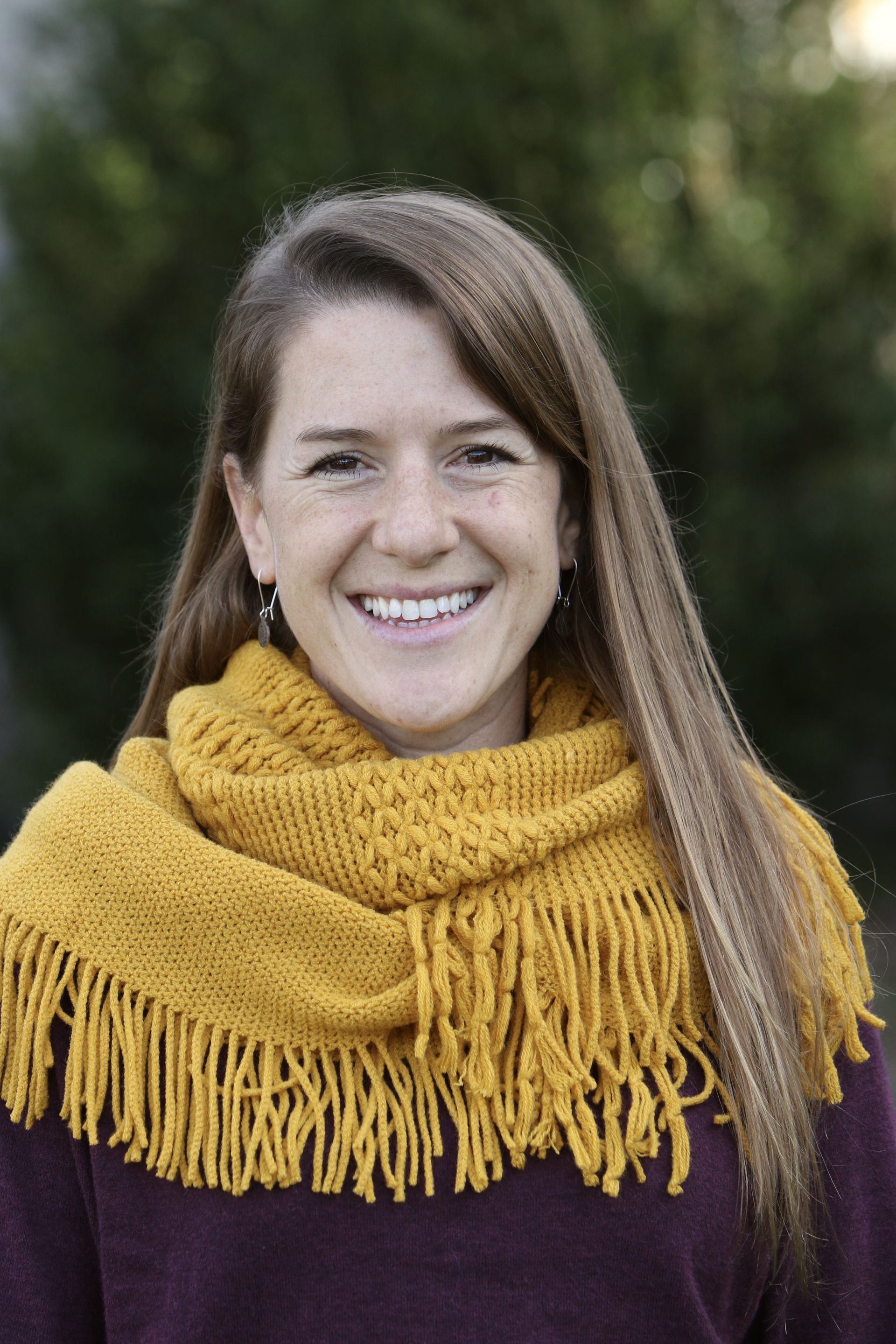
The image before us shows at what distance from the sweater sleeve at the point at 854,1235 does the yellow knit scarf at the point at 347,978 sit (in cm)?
6

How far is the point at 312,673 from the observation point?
1778 mm

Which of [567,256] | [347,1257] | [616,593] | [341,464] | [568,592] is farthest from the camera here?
[567,256]

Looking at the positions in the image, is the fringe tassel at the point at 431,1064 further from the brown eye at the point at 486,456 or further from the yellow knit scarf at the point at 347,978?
the brown eye at the point at 486,456

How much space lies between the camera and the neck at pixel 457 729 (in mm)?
1717

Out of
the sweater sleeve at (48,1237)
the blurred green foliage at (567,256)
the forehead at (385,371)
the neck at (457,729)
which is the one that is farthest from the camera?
the blurred green foliage at (567,256)

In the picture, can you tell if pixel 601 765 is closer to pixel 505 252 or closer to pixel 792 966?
pixel 792 966

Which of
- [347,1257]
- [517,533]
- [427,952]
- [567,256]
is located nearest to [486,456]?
[517,533]

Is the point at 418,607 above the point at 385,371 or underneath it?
underneath

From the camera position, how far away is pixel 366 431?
1509mm

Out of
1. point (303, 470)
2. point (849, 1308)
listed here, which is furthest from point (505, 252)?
point (849, 1308)

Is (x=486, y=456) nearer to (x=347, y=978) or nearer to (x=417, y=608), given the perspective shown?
(x=417, y=608)

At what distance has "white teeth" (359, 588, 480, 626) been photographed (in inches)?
62.0

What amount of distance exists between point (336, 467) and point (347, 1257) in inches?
38.0

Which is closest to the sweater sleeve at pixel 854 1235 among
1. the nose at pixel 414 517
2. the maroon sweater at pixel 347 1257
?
the maroon sweater at pixel 347 1257
